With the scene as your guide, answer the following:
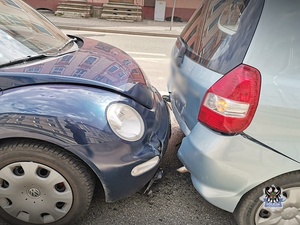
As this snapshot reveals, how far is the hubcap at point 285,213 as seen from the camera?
71.3 inches

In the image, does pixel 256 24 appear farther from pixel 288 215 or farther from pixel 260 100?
pixel 288 215

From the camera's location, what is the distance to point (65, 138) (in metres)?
1.77

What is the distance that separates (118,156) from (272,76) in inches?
40.5

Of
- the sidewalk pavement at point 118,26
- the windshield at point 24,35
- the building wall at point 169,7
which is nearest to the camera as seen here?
the windshield at point 24,35

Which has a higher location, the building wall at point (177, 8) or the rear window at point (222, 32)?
the rear window at point (222, 32)

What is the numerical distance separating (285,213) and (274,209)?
0.26 ft

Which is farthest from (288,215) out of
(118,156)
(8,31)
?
(8,31)

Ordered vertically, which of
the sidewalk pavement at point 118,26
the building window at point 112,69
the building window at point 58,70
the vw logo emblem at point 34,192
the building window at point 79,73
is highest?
the building window at point 58,70

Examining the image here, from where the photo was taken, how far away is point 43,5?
1237cm

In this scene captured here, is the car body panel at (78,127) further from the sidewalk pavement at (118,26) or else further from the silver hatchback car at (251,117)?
the sidewalk pavement at (118,26)

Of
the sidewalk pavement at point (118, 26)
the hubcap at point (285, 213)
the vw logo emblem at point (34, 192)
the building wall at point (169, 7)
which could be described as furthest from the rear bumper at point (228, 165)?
the building wall at point (169, 7)

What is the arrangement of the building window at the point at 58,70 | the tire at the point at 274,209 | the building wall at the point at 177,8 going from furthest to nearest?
1. the building wall at the point at 177,8
2. the building window at the point at 58,70
3. the tire at the point at 274,209

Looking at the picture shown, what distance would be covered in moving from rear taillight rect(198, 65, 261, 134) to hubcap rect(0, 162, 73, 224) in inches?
40.7

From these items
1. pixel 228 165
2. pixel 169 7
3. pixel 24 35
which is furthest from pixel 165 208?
pixel 169 7
